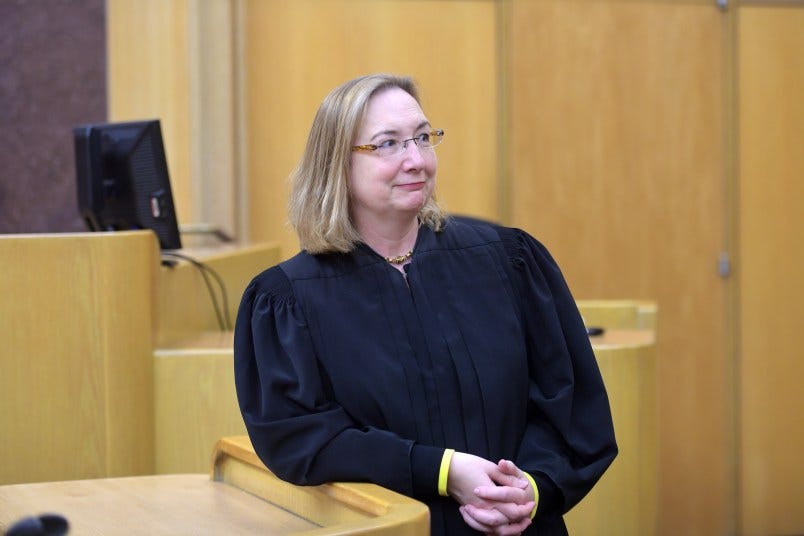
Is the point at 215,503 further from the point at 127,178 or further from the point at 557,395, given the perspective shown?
the point at 127,178

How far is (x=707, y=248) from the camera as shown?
555 centimetres

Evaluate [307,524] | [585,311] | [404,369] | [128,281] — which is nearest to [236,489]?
[307,524]

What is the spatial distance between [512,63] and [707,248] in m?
1.25

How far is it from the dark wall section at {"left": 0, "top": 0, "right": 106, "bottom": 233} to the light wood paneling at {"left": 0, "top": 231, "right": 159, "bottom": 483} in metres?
2.18

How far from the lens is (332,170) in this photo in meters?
2.09

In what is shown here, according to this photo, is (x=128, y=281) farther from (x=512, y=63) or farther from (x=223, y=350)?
(x=512, y=63)

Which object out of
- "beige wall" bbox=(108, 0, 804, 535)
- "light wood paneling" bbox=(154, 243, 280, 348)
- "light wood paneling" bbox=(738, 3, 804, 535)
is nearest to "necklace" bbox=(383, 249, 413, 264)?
"light wood paneling" bbox=(154, 243, 280, 348)

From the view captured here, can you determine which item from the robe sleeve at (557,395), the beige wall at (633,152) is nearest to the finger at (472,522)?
the robe sleeve at (557,395)

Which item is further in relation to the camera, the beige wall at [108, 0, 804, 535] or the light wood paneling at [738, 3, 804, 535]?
the light wood paneling at [738, 3, 804, 535]

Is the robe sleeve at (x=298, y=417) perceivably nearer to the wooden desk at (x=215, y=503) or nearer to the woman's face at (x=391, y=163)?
the wooden desk at (x=215, y=503)

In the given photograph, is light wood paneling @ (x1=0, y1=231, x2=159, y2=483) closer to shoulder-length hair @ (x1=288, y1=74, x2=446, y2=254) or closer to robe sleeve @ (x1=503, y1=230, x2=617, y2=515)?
shoulder-length hair @ (x1=288, y1=74, x2=446, y2=254)

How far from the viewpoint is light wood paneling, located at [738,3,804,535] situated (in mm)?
5551

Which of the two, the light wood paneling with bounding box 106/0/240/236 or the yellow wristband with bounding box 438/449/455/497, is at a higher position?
the light wood paneling with bounding box 106/0/240/236

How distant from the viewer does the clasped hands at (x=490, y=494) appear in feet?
6.30
